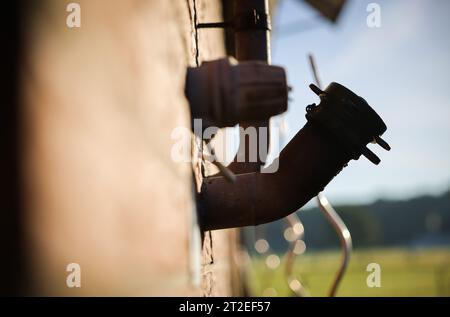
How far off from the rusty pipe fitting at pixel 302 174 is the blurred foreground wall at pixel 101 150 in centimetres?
39

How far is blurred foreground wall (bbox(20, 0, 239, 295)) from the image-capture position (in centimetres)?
56

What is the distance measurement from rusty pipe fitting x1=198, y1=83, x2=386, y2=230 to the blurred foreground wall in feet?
1.28

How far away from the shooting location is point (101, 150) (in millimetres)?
708

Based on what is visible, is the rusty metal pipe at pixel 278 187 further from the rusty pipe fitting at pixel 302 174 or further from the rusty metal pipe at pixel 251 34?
the rusty metal pipe at pixel 251 34

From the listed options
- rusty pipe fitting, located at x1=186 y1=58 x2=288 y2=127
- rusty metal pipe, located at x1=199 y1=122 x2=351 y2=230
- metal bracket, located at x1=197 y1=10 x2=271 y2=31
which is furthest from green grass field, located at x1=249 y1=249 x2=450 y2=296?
rusty pipe fitting, located at x1=186 y1=58 x2=288 y2=127

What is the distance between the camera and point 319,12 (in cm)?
533

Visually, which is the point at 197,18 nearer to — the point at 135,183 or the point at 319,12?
the point at 135,183

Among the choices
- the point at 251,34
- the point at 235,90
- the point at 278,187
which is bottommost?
the point at 278,187

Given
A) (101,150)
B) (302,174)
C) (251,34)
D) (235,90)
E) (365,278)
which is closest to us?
(101,150)

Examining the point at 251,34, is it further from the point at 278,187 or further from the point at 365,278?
the point at 365,278

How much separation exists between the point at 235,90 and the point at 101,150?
51 centimetres

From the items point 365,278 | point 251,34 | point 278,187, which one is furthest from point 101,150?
point 365,278

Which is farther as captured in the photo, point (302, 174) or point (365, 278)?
point (365, 278)

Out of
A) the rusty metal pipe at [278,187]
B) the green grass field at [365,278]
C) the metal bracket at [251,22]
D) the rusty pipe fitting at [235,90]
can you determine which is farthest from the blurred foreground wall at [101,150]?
the green grass field at [365,278]
